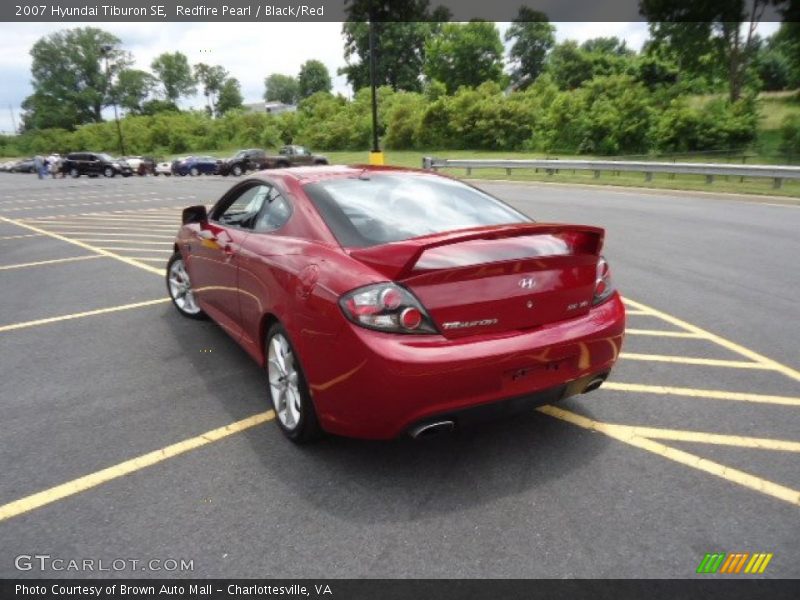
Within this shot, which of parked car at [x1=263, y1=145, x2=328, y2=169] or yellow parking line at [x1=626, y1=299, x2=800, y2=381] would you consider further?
parked car at [x1=263, y1=145, x2=328, y2=169]

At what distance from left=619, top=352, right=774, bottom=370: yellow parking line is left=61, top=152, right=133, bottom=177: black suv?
44.1m

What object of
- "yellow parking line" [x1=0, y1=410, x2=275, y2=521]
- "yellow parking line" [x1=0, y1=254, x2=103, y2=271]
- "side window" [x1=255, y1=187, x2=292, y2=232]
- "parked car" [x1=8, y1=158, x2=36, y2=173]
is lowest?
"parked car" [x1=8, y1=158, x2=36, y2=173]

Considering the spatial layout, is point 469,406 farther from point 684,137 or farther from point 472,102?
point 472,102

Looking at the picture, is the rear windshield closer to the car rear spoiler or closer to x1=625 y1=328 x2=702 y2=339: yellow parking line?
the car rear spoiler

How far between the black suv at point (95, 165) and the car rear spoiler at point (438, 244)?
44508 mm

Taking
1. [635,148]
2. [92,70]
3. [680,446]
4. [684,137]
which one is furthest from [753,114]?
[92,70]

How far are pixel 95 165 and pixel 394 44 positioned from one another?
46.9 meters

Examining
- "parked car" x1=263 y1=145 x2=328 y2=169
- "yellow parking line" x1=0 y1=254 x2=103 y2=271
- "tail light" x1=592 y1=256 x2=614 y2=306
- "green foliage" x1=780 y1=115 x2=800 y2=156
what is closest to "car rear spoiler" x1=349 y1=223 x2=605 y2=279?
"tail light" x1=592 y1=256 x2=614 y2=306

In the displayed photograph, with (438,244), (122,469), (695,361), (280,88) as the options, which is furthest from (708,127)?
(280,88)

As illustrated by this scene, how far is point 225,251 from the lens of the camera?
409 cm

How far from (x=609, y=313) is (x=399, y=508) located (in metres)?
1.50

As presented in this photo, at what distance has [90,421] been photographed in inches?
141
